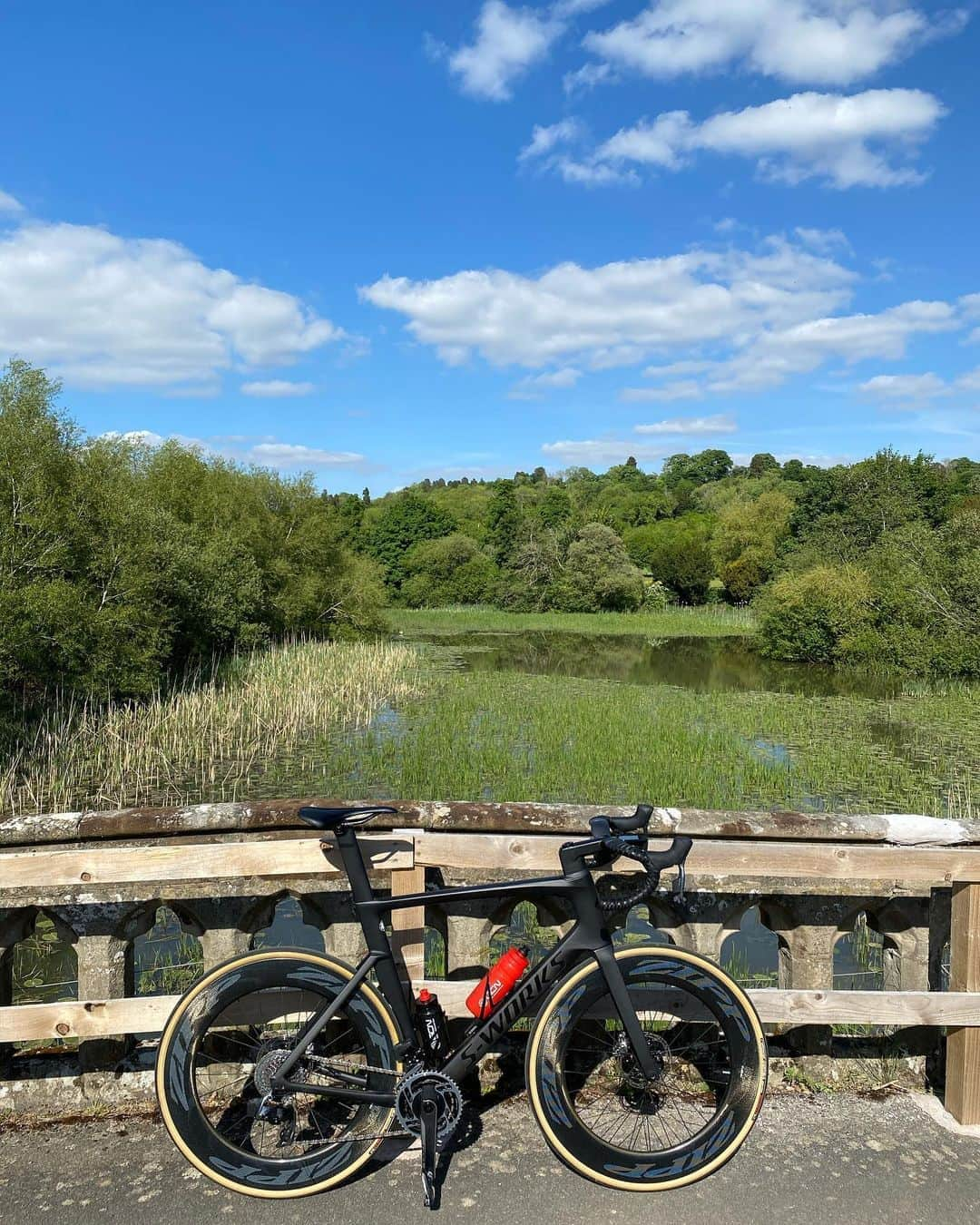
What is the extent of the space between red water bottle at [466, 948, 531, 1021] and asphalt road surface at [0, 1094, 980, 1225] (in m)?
0.47

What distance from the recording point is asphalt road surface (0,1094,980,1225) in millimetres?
2439

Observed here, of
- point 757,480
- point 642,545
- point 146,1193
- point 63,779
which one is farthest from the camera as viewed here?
point 757,480

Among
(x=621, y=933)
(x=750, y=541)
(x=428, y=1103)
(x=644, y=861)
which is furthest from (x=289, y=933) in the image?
(x=750, y=541)

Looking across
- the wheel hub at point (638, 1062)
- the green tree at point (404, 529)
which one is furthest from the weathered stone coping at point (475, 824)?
the green tree at point (404, 529)

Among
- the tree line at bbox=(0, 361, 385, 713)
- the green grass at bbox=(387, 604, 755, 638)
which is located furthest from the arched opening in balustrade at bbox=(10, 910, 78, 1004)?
the green grass at bbox=(387, 604, 755, 638)

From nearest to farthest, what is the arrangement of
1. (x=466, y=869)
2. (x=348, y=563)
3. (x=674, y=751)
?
(x=466, y=869), (x=674, y=751), (x=348, y=563)

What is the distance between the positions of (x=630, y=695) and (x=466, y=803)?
19.3 metres

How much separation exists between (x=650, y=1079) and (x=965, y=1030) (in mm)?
1125

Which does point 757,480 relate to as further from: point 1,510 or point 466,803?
point 466,803

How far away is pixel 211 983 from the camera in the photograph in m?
2.60

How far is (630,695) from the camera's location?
22047mm

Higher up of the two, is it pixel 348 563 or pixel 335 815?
pixel 348 563

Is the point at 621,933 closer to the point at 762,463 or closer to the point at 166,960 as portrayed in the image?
the point at 166,960

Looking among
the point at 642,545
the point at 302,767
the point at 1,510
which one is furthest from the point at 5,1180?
→ the point at 642,545
